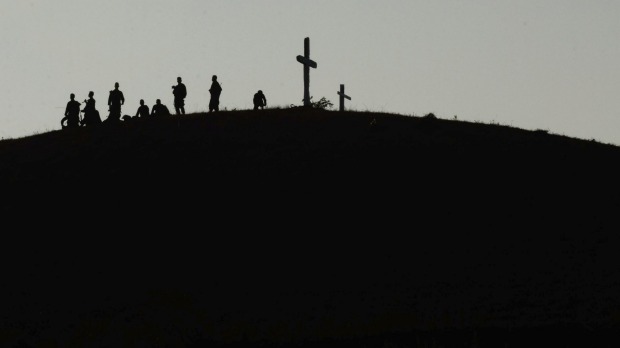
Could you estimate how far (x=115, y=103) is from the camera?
1880 inches

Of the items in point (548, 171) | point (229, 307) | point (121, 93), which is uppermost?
point (121, 93)

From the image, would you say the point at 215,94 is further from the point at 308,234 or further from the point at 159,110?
the point at 308,234

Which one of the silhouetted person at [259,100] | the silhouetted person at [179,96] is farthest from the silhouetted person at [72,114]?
the silhouetted person at [259,100]

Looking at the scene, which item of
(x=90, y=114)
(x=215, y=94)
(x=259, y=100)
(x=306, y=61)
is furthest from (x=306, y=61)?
(x=90, y=114)

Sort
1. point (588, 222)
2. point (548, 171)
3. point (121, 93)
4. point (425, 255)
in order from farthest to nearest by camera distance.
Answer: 1. point (121, 93)
2. point (548, 171)
3. point (588, 222)
4. point (425, 255)

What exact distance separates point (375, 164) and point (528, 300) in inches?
508

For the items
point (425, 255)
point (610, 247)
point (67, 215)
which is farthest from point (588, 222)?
point (67, 215)

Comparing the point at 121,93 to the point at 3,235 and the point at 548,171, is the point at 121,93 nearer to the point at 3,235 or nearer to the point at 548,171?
the point at 3,235

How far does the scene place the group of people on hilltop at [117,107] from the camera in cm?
4759

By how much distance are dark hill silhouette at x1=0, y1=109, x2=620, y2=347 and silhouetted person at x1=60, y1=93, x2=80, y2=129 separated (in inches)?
41.9

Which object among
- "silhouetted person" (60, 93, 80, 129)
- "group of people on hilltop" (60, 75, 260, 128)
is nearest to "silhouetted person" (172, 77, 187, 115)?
"group of people on hilltop" (60, 75, 260, 128)

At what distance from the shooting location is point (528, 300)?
101 ft

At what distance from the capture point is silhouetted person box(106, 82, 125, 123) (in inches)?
1855

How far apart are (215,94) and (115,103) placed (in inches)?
156
